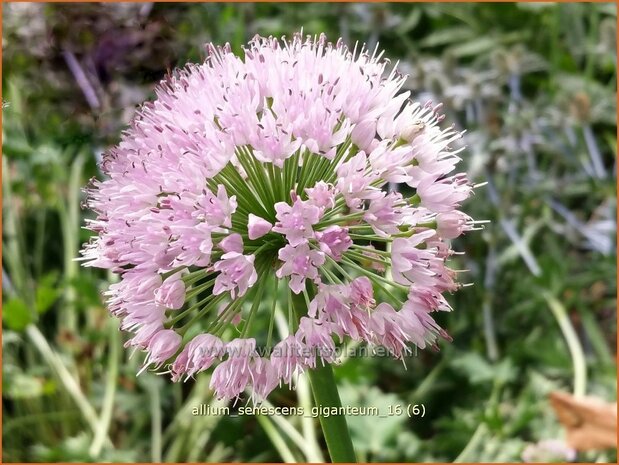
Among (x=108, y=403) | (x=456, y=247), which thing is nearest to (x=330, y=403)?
(x=108, y=403)

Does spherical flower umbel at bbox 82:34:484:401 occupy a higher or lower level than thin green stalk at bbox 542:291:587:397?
higher

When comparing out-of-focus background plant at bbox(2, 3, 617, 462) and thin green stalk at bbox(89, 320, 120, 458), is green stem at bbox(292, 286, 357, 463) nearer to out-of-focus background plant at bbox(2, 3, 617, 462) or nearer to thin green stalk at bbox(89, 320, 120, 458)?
out-of-focus background plant at bbox(2, 3, 617, 462)

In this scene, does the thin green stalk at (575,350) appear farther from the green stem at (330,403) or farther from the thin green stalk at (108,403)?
the thin green stalk at (108,403)

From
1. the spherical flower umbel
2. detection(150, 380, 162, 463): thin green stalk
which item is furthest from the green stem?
detection(150, 380, 162, 463): thin green stalk

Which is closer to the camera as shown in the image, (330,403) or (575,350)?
(330,403)

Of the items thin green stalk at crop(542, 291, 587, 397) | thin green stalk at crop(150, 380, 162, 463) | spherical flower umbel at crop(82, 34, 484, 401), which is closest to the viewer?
spherical flower umbel at crop(82, 34, 484, 401)

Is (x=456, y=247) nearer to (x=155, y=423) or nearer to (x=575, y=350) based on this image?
(x=575, y=350)

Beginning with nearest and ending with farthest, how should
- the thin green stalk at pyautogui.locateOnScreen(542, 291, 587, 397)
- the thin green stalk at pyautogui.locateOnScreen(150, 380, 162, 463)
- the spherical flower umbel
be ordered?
the spherical flower umbel < the thin green stalk at pyautogui.locateOnScreen(542, 291, 587, 397) < the thin green stalk at pyautogui.locateOnScreen(150, 380, 162, 463)
